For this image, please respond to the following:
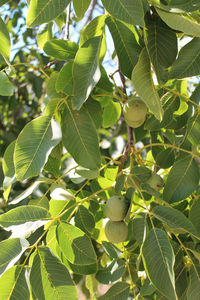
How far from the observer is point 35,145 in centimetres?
99

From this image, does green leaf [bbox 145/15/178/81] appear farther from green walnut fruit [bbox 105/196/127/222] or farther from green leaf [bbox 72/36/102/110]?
green walnut fruit [bbox 105/196/127/222]

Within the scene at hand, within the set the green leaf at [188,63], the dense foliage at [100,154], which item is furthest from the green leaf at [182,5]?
the green leaf at [188,63]

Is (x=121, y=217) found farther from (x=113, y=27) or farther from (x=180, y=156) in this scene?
(x=113, y=27)

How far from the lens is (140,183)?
44.3 inches

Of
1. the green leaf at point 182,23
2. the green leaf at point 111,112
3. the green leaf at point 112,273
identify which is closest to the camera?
the green leaf at point 182,23

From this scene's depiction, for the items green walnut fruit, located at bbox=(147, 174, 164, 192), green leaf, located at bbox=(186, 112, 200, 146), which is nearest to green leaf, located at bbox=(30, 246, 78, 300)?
green walnut fruit, located at bbox=(147, 174, 164, 192)

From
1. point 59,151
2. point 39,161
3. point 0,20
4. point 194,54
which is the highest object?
point 0,20

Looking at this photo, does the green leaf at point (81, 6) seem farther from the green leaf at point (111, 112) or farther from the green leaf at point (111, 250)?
the green leaf at point (111, 250)

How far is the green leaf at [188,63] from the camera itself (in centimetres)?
100

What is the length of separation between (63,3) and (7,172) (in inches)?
20.0

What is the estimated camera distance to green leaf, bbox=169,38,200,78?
998 millimetres

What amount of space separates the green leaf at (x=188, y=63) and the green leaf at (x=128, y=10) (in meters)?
0.22

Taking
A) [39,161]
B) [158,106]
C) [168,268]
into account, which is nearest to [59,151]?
[39,161]

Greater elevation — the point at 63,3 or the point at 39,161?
the point at 63,3
